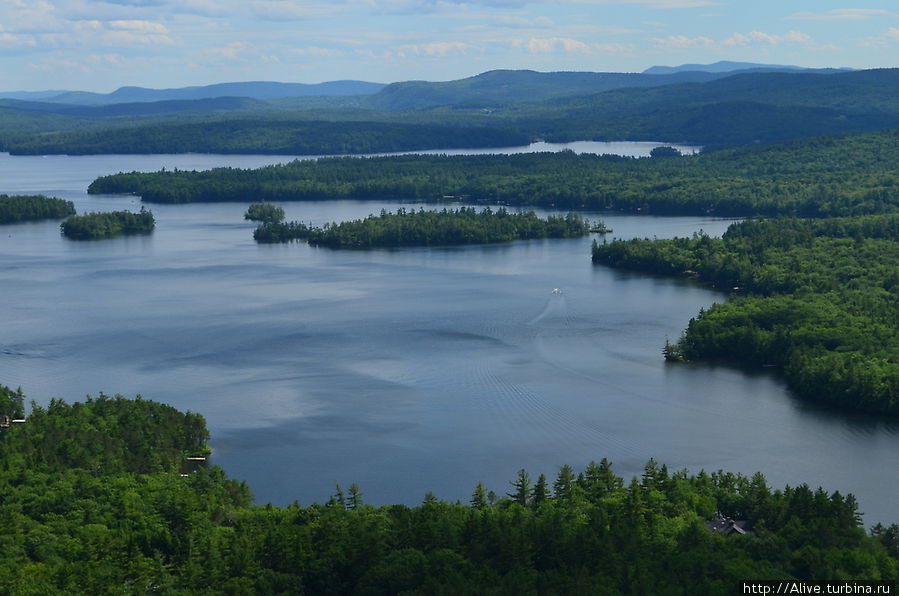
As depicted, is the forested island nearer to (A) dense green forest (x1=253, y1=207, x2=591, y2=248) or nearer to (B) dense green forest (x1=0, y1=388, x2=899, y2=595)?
(A) dense green forest (x1=253, y1=207, x2=591, y2=248)

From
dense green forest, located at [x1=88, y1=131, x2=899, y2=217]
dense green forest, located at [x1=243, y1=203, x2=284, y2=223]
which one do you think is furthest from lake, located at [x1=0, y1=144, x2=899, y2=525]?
dense green forest, located at [x1=88, y1=131, x2=899, y2=217]

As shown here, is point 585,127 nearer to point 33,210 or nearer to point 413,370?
point 33,210

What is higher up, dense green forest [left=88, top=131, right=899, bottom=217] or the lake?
dense green forest [left=88, top=131, right=899, bottom=217]

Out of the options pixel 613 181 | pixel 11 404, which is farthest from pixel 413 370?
pixel 613 181

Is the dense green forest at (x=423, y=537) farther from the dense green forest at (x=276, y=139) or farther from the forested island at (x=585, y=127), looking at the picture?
the dense green forest at (x=276, y=139)

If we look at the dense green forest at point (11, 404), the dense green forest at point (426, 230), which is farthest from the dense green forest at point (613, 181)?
the dense green forest at point (11, 404)

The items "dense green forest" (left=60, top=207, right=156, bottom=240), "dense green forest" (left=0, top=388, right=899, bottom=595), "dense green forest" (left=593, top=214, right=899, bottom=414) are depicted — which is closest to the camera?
"dense green forest" (left=0, top=388, right=899, bottom=595)
